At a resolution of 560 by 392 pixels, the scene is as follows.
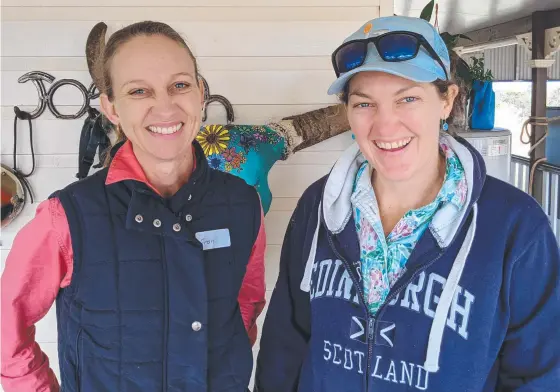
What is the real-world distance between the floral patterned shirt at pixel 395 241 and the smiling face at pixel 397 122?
0.07 m

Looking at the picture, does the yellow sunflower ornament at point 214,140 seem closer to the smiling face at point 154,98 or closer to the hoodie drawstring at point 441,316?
the smiling face at point 154,98

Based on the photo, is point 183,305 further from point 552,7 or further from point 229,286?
point 552,7

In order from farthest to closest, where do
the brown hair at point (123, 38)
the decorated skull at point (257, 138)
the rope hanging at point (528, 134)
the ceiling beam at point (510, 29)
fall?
the ceiling beam at point (510, 29) < the rope hanging at point (528, 134) < the decorated skull at point (257, 138) < the brown hair at point (123, 38)

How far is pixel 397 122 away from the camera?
1.19m

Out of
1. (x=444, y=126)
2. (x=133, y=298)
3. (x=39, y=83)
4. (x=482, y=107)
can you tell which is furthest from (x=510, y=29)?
(x=133, y=298)

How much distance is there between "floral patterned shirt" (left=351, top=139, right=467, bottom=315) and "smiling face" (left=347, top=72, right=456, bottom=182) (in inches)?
2.7

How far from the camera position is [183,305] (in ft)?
4.03

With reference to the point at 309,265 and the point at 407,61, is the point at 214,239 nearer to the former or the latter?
the point at 309,265

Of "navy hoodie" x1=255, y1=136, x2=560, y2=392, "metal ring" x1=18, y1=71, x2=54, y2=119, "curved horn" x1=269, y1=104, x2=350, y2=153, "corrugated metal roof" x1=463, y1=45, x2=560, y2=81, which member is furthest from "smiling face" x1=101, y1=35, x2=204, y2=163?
"corrugated metal roof" x1=463, y1=45, x2=560, y2=81

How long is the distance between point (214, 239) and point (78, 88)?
1384mm

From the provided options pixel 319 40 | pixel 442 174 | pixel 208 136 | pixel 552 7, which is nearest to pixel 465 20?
pixel 552 7

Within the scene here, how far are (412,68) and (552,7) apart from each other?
637 cm

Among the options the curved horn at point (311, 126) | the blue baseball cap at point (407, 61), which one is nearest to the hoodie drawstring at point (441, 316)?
the blue baseball cap at point (407, 61)

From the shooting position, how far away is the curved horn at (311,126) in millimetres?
2248
